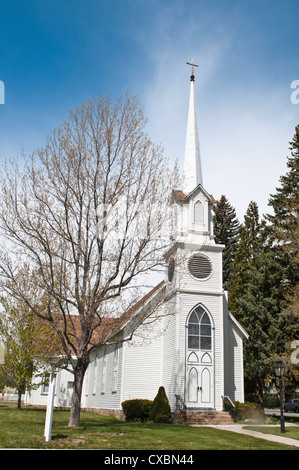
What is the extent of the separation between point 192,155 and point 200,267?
7.31 meters

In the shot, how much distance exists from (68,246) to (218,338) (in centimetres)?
1089

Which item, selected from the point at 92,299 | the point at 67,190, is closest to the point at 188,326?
the point at 92,299

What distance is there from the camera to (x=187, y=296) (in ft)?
73.9

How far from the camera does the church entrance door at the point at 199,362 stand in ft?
68.4

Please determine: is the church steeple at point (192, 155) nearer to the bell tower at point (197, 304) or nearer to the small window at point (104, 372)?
the bell tower at point (197, 304)

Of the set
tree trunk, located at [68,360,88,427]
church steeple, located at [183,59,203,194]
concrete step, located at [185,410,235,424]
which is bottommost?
concrete step, located at [185,410,235,424]

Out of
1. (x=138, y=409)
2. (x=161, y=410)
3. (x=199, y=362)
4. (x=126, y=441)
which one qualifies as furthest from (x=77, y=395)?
(x=199, y=362)

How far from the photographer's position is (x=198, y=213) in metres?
24.5

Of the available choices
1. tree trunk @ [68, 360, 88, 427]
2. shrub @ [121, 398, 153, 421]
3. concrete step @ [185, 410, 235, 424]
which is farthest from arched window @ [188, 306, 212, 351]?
tree trunk @ [68, 360, 88, 427]

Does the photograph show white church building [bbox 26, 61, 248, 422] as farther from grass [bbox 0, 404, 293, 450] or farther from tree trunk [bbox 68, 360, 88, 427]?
grass [bbox 0, 404, 293, 450]

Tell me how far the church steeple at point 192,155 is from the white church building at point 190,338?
0.06 m

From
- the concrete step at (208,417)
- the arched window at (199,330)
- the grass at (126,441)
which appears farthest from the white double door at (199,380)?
the grass at (126,441)

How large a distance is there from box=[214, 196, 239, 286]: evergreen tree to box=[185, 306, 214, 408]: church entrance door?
2057cm

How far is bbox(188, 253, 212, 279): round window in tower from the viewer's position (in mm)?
23234
